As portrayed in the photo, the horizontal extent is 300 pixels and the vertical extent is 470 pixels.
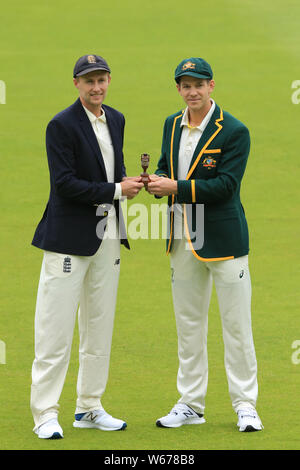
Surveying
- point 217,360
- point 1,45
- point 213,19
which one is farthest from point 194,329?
point 213,19

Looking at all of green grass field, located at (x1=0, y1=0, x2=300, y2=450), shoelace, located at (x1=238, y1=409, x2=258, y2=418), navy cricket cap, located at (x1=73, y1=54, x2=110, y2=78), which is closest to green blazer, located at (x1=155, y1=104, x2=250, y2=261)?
navy cricket cap, located at (x1=73, y1=54, x2=110, y2=78)

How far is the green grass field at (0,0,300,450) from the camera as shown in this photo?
6.70 metres

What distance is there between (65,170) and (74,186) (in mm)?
111

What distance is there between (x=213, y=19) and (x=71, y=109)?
17.4m

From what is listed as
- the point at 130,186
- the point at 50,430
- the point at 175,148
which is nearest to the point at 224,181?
the point at 175,148

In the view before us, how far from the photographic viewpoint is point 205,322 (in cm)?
657

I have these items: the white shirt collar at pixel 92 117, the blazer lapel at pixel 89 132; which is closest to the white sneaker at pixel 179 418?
the blazer lapel at pixel 89 132

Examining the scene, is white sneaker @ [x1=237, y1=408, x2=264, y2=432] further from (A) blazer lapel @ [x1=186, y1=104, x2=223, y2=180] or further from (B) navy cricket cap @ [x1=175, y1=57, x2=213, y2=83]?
(B) navy cricket cap @ [x1=175, y1=57, x2=213, y2=83]

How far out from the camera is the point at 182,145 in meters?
6.39

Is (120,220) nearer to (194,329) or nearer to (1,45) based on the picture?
(194,329)

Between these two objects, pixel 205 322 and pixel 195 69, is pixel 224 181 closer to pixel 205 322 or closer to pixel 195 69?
pixel 195 69

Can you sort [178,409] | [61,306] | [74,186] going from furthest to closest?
1. [178,409]
2. [61,306]
3. [74,186]

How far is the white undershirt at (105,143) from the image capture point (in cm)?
621

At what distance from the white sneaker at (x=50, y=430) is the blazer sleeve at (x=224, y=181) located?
1.57 m
